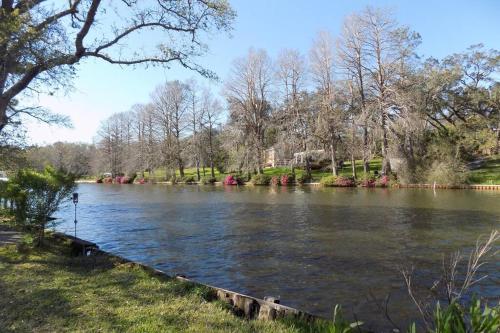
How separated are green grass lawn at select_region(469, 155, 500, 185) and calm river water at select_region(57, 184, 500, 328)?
15938mm

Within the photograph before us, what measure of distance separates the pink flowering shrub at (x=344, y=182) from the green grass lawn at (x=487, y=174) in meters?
11.6

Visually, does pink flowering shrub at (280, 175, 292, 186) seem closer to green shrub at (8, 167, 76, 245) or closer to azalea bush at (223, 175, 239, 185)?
azalea bush at (223, 175, 239, 185)

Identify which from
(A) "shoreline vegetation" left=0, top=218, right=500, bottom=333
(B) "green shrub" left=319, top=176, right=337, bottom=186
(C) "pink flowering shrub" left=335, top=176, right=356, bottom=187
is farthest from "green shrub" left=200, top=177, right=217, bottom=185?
(A) "shoreline vegetation" left=0, top=218, right=500, bottom=333

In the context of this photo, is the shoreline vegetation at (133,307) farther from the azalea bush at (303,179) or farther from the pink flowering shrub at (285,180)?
the azalea bush at (303,179)

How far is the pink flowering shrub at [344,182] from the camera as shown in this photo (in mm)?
45094

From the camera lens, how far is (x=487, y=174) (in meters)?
41.6

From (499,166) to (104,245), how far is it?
4497cm

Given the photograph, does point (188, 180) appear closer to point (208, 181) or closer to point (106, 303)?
point (208, 181)

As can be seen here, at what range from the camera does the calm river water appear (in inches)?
355

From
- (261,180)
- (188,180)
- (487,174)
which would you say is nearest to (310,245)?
(487,174)

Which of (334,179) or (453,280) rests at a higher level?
(334,179)

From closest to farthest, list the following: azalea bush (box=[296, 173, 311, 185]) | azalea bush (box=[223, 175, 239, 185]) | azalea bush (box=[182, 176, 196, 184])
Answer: azalea bush (box=[296, 173, 311, 185]), azalea bush (box=[223, 175, 239, 185]), azalea bush (box=[182, 176, 196, 184])

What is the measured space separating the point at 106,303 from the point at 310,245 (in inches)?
338

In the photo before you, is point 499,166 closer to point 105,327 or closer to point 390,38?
point 390,38
